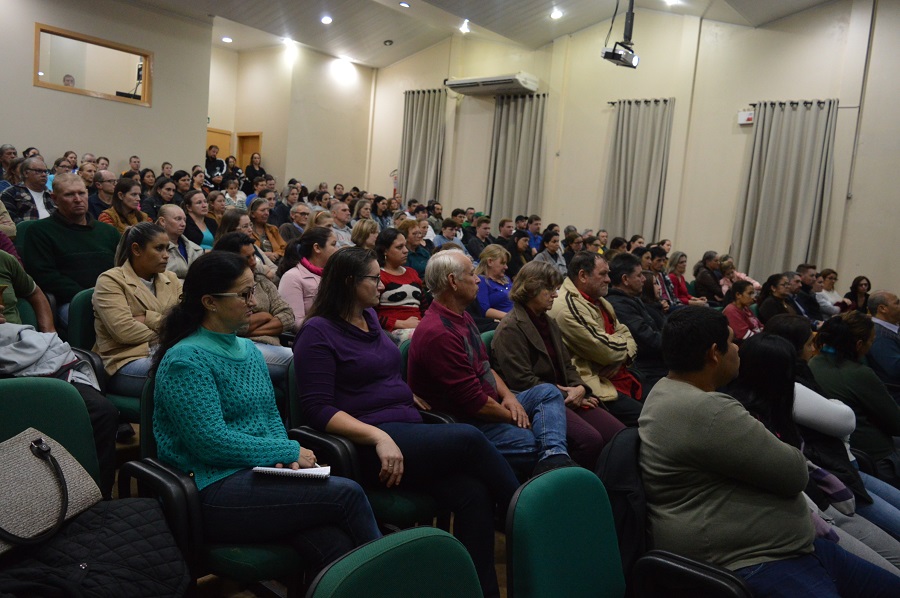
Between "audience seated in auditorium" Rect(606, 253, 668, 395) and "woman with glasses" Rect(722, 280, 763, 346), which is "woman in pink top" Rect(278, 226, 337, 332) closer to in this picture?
"audience seated in auditorium" Rect(606, 253, 668, 395)

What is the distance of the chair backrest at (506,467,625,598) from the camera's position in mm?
1394

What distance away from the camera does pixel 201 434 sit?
1669 millimetres

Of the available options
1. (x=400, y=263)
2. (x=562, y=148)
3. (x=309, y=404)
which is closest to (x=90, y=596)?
(x=309, y=404)

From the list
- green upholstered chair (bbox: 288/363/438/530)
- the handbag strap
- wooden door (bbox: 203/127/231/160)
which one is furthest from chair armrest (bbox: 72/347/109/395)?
wooden door (bbox: 203/127/231/160)

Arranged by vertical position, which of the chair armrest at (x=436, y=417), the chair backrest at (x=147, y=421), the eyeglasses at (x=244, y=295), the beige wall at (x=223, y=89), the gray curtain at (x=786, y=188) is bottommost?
the chair armrest at (x=436, y=417)

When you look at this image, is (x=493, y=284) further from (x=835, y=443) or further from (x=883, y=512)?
(x=883, y=512)

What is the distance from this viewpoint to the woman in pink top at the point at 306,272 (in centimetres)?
340

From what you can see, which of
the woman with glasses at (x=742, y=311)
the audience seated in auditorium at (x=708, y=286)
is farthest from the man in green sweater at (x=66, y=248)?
the audience seated in auditorium at (x=708, y=286)

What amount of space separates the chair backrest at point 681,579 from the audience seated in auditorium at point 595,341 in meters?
1.45

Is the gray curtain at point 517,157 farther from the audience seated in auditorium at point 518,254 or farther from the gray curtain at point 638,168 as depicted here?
the audience seated in auditorium at point 518,254

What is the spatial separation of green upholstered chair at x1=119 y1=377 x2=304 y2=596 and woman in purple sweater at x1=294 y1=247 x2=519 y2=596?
42cm

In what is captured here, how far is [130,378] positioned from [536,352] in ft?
5.26

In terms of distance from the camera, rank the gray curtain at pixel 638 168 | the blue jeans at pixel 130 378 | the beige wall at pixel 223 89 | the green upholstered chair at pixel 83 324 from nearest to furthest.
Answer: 1. the blue jeans at pixel 130 378
2. the green upholstered chair at pixel 83 324
3. the gray curtain at pixel 638 168
4. the beige wall at pixel 223 89

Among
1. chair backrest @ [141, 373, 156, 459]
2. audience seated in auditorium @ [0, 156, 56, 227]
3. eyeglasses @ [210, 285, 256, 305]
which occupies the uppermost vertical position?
audience seated in auditorium @ [0, 156, 56, 227]
